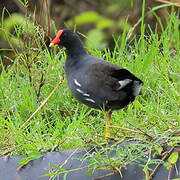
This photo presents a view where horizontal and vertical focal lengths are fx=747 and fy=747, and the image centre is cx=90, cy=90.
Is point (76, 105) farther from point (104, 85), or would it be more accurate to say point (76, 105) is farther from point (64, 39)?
point (104, 85)

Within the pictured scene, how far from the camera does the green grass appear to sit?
3.80m

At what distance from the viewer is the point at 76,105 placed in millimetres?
4684

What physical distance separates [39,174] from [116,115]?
A: 2.71 feet

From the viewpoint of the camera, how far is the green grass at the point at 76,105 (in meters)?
3.80

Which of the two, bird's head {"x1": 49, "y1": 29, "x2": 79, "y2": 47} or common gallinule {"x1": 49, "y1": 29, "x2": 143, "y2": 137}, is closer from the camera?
common gallinule {"x1": 49, "y1": 29, "x2": 143, "y2": 137}

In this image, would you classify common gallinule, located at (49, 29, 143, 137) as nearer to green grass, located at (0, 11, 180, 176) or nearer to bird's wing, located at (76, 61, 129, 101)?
bird's wing, located at (76, 61, 129, 101)

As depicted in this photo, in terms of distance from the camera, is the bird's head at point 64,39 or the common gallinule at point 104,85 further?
the bird's head at point 64,39

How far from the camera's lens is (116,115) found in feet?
14.0

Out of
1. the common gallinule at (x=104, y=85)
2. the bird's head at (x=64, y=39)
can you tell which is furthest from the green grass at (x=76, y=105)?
the bird's head at (x=64, y=39)

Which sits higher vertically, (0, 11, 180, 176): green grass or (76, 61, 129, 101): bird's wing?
(76, 61, 129, 101): bird's wing

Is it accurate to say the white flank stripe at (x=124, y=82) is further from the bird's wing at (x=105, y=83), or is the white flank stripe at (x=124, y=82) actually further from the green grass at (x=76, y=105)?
the green grass at (x=76, y=105)

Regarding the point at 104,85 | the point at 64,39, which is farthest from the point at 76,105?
the point at 104,85

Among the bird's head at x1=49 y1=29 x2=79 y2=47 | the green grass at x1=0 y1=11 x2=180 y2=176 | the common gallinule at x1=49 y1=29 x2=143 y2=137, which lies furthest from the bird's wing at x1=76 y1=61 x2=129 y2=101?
the bird's head at x1=49 y1=29 x2=79 y2=47

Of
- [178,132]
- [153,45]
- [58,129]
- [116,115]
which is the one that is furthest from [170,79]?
[178,132]
